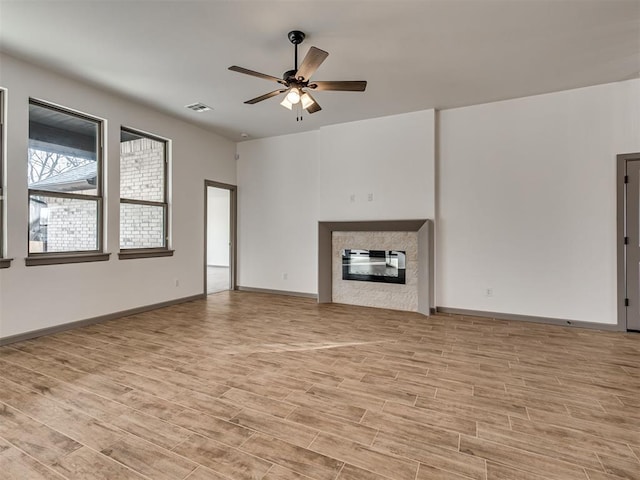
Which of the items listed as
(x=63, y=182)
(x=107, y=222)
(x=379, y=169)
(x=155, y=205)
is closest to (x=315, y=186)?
(x=379, y=169)

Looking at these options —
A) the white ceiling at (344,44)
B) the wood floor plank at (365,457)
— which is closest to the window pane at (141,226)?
the white ceiling at (344,44)

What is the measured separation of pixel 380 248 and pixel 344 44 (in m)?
3.08

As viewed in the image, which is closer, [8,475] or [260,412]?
[8,475]

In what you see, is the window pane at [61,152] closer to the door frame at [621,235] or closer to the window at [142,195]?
the window at [142,195]

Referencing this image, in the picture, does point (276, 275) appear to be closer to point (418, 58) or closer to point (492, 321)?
point (492, 321)

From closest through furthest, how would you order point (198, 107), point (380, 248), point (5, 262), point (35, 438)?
point (35, 438) → point (5, 262) → point (198, 107) → point (380, 248)

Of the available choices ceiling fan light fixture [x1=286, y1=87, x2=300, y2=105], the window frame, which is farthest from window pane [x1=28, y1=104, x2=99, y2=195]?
ceiling fan light fixture [x1=286, y1=87, x2=300, y2=105]

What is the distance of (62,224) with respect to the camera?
410cm

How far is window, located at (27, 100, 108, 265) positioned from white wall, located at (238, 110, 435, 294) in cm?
283

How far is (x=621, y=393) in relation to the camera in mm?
2508

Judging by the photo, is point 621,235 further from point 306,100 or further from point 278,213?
point 278,213

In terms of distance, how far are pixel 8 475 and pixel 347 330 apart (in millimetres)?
3176

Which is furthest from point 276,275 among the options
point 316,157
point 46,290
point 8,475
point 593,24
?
point 593,24

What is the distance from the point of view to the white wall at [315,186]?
5.16m
